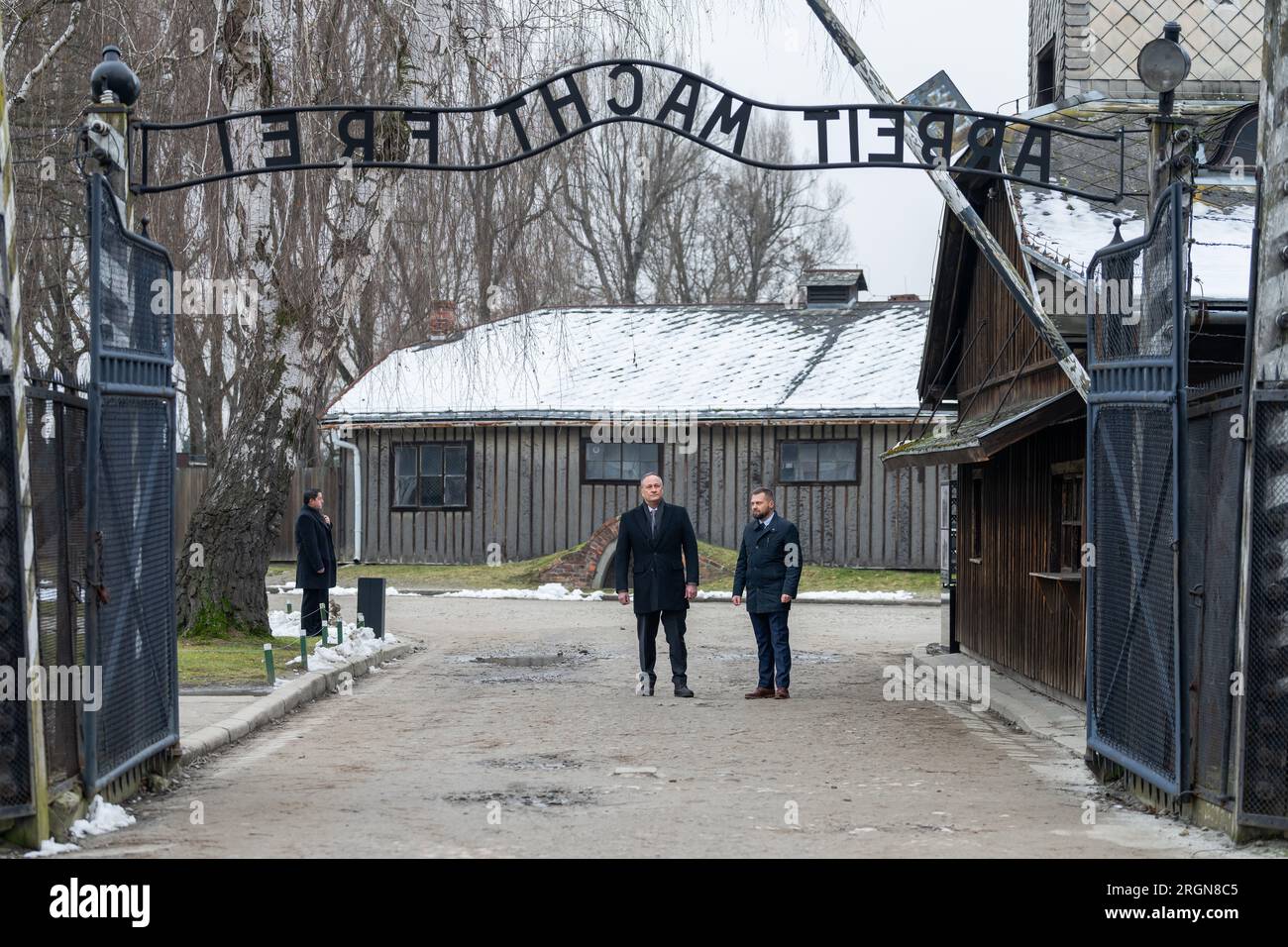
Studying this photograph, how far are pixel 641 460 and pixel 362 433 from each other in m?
6.40

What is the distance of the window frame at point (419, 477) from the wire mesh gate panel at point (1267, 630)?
27.3 metres

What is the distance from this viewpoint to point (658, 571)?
14.6 m

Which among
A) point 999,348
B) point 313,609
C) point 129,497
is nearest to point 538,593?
point 313,609

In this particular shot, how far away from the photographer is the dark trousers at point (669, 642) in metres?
14.6

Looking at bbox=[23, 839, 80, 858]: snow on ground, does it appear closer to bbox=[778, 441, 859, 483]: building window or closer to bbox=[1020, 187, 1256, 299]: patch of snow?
bbox=[1020, 187, 1256, 299]: patch of snow

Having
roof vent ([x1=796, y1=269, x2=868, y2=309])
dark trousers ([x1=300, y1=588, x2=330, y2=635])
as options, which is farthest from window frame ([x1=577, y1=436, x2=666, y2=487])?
dark trousers ([x1=300, y1=588, x2=330, y2=635])

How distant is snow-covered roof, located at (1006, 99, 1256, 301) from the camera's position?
12828mm

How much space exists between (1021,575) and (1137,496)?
6874 mm

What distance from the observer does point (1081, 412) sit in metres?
13.2

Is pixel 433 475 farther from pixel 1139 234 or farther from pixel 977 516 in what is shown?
pixel 1139 234

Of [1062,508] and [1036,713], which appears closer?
[1036,713]

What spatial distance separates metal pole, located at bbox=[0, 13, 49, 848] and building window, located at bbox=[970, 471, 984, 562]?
40.9 ft
